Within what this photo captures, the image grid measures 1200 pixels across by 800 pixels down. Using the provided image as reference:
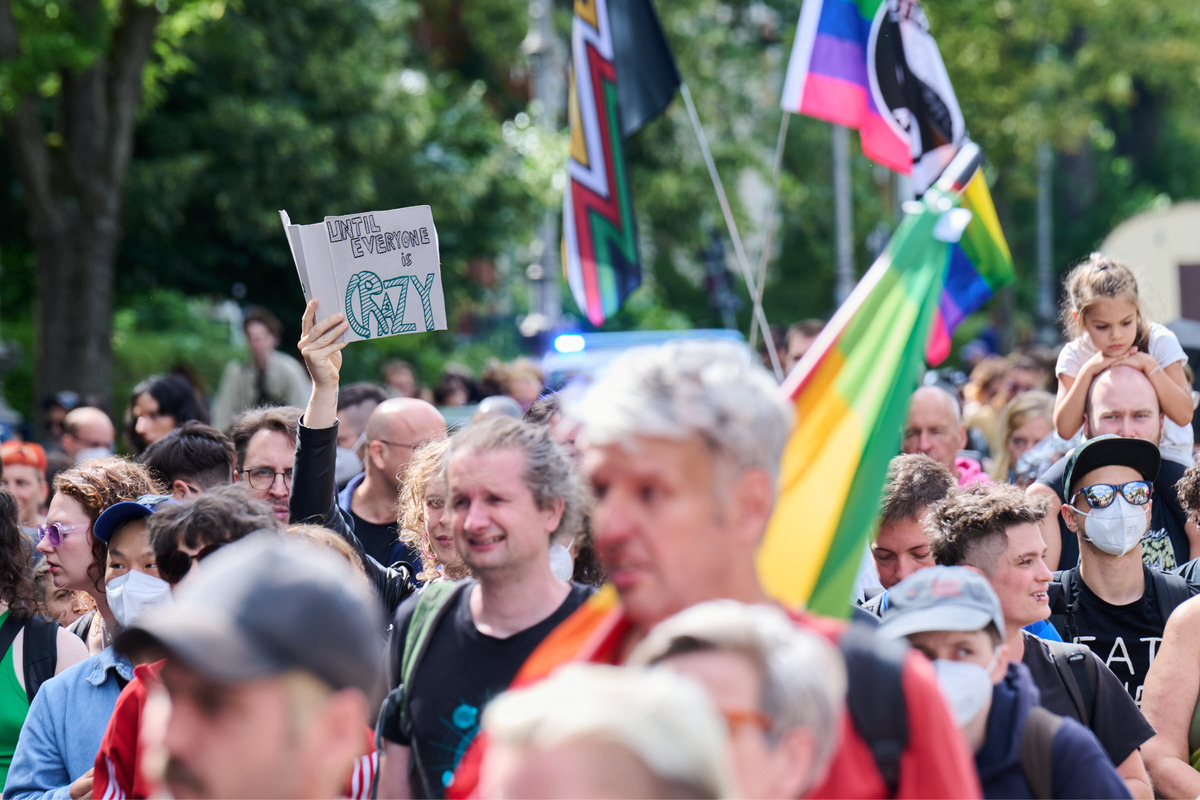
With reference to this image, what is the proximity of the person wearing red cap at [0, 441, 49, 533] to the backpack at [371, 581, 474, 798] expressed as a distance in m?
4.69

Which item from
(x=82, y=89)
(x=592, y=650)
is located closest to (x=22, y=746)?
(x=592, y=650)

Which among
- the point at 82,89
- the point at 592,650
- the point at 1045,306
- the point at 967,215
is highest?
the point at 82,89

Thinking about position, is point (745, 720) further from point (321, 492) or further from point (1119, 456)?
point (1119, 456)

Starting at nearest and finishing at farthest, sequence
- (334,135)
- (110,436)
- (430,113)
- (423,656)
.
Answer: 1. (423,656)
2. (110,436)
3. (334,135)
4. (430,113)

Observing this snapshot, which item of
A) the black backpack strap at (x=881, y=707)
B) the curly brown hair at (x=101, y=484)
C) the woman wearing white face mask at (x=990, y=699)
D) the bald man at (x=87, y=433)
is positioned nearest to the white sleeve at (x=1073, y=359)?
the woman wearing white face mask at (x=990, y=699)

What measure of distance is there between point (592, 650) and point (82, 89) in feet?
38.8

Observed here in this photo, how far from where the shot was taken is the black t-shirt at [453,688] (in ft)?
10.1

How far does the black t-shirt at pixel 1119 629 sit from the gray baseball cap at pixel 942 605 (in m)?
1.88

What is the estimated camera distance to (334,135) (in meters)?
17.8

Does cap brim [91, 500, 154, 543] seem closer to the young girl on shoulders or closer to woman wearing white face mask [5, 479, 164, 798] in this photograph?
woman wearing white face mask [5, 479, 164, 798]

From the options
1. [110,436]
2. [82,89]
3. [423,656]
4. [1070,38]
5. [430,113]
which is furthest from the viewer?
[1070,38]

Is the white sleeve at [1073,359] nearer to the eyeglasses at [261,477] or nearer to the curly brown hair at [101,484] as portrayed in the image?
the eyeglasses at [261,477]

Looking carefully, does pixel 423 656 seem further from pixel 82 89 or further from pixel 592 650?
pixel 82 89

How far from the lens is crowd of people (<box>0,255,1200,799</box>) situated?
198 centimetres
